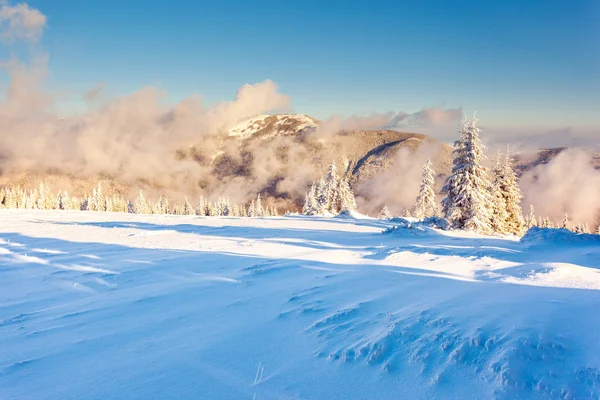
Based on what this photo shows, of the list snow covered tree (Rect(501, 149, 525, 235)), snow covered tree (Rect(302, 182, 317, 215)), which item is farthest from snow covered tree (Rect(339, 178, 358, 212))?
snow covered tree (Rect(501, 149, 525, 235))

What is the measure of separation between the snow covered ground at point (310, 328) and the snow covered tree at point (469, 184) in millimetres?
16494

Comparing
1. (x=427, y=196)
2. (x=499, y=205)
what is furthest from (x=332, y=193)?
(x=499, y=205)

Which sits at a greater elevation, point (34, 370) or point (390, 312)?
point (390, 312)

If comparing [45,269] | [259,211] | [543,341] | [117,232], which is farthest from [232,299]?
[259,211]

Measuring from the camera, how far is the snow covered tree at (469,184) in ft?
84.1

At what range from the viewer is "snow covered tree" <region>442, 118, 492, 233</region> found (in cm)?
2562

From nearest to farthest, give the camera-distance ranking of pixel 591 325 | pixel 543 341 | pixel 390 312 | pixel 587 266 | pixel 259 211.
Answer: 1. pixel 543 341
2. pixel 591 325
3. pixel 390 312
4. pixel 587 266
5. pixel 259 211

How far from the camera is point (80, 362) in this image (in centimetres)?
446

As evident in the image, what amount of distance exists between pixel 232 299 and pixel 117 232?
13921mm

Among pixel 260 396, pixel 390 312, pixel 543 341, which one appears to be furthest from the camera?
pixel 390 312

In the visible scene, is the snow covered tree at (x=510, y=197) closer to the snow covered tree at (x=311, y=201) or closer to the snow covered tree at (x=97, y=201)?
the snow covered tree at (x=311, y=201)

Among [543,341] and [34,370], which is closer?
[543,341]

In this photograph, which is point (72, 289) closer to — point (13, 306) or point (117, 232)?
point (13, 306)

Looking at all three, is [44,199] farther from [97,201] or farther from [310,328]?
[310,328]
